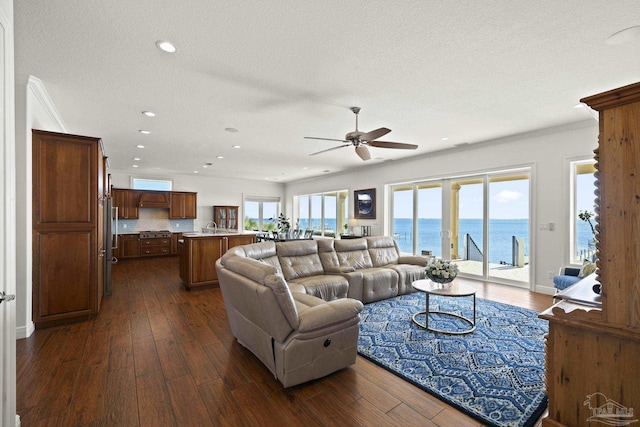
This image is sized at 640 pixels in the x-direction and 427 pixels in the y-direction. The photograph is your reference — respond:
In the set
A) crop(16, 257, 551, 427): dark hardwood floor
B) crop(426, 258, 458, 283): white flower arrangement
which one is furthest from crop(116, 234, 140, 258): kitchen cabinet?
crop(426, 258, 458, 283): white flower arrangement

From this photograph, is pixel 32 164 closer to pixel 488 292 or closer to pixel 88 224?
pixel 88 224

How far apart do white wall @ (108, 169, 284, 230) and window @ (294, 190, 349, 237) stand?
174 centimetres

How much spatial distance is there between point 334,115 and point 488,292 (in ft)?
13.1

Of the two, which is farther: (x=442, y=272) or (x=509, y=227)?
(x=509, y=227)

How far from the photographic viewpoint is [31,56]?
8.29ft

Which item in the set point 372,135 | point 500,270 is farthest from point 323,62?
point 500,270

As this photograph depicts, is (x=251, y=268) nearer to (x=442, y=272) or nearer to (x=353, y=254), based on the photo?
(x=442, y=272)

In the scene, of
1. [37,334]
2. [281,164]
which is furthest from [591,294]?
[281,164]

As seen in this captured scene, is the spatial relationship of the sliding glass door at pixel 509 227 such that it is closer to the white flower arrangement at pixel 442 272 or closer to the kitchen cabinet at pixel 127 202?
the white flower arrangement at pixel 442 272

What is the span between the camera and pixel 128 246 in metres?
8.34

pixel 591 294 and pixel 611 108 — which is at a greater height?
pixel 611 108

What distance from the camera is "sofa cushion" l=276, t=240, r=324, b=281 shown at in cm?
406

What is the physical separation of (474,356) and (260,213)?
973 centimetres

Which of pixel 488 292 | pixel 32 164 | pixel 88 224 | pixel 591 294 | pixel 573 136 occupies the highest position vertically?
pixel 573 136
